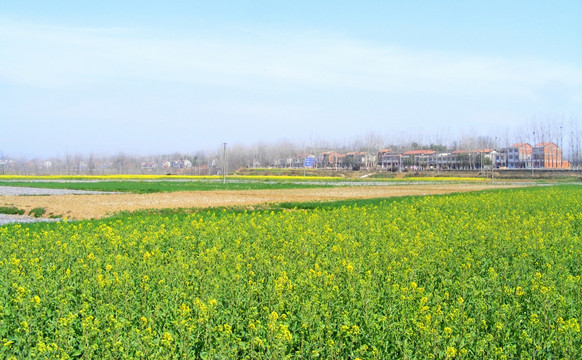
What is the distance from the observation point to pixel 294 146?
194 meters

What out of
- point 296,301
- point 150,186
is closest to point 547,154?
point 150,186

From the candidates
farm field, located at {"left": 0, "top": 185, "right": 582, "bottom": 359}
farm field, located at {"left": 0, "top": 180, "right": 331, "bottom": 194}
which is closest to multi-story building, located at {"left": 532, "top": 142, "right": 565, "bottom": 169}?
farm field, located at {"left": 0, "top": 180, "right": 331, "bottom": 194}

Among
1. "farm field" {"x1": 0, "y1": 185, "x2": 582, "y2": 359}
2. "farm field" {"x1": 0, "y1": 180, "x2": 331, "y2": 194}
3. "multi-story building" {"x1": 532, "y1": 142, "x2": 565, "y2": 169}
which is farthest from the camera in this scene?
"multi-story building" {"x1": 532, "y1": 142, "x2": 565, "y2": 169}

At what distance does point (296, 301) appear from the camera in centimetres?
690

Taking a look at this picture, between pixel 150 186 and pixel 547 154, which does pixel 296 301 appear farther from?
pixel 547 154

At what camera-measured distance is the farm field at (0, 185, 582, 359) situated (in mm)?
5676

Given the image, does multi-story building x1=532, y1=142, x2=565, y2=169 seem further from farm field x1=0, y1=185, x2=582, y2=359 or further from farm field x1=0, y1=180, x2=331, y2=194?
farm field x1=0, y1=185, x2=582, y2=359

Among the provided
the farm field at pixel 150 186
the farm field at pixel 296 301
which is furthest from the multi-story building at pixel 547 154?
the farm field at pixel 296 301

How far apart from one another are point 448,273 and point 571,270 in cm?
287

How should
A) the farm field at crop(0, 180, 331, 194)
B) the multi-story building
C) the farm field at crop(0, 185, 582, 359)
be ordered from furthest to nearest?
the multi-story building
the farm field at crop(0, 180, 331, 194)
the farm field at crop(0, 185, 582, 359)

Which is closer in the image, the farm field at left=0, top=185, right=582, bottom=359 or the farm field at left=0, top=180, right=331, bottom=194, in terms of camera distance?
the farm field at left=0, top=185, right=582, bottom=359

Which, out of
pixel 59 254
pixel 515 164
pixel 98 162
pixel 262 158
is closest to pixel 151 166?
pixel 98 162

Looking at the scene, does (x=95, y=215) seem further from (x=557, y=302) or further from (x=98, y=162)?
(x=98, y=162)

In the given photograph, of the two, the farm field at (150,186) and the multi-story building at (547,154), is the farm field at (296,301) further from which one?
the multi-story building at (547,154)
